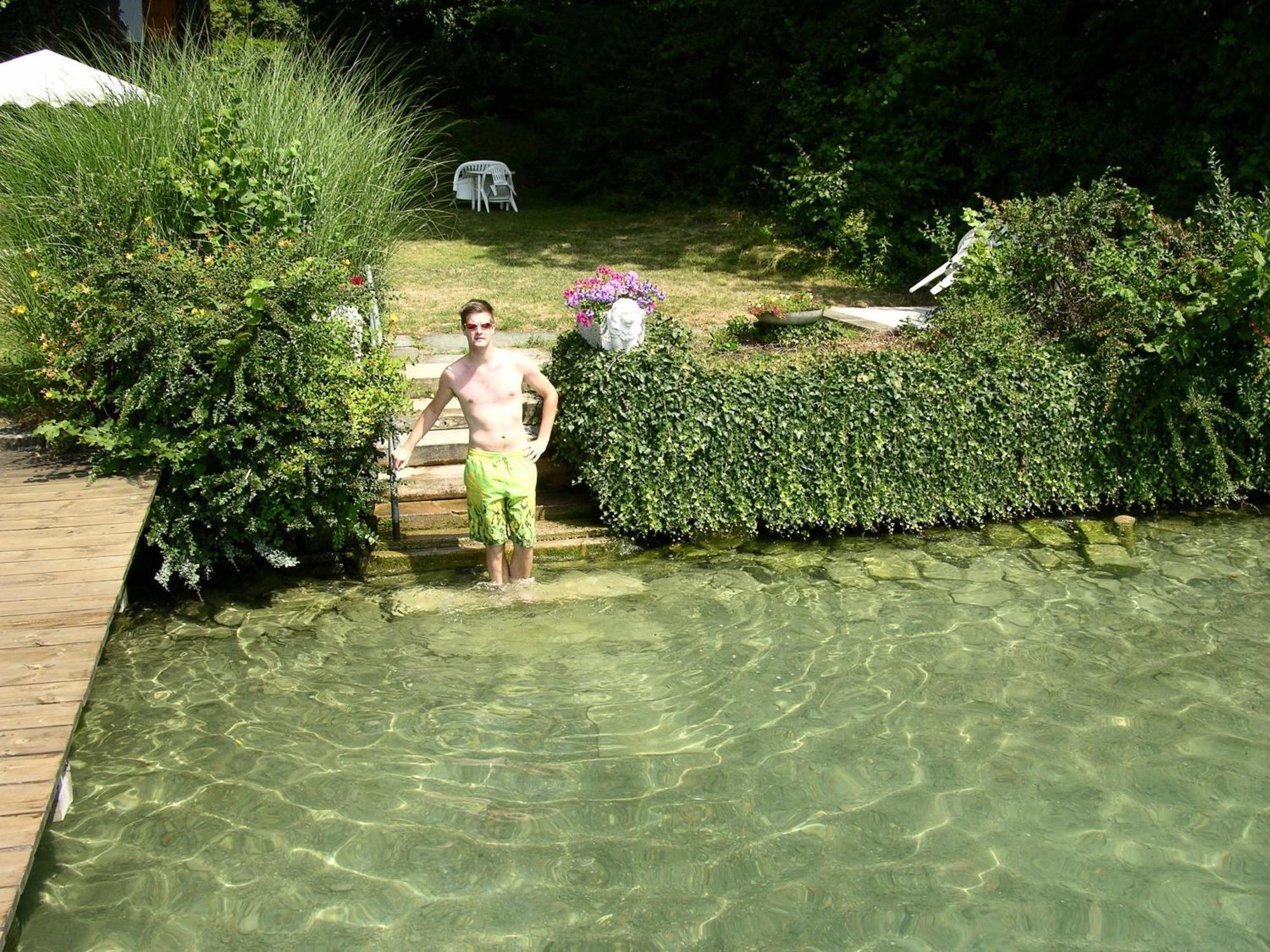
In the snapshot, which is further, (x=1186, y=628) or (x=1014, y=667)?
(x=1186, y=628)

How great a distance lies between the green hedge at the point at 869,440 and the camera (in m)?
8.23

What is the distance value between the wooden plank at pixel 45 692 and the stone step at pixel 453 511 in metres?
3.43

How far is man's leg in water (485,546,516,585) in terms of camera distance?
24.2ft

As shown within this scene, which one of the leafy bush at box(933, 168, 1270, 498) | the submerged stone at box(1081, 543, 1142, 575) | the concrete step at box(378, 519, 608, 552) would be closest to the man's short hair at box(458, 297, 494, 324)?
the concrete step at box(378, 519, 608, 552)

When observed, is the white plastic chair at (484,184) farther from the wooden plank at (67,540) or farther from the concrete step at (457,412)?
the wooden plank at (67,540)

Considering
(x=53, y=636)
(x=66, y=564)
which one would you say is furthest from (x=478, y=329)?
(x=53, y=636)

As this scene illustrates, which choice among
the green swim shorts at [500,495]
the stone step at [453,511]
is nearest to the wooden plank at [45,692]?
the green swim shorts at [500,495]

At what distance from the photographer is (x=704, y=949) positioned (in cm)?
445

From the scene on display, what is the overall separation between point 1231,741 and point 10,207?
8.44m

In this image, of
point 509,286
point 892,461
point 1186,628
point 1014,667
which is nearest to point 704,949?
point 1014,667

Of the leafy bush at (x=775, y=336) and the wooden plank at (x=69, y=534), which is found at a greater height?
the leafy bush at (x=775, y=336)

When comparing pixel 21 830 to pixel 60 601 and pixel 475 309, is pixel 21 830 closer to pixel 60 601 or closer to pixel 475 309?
pixel 60 601

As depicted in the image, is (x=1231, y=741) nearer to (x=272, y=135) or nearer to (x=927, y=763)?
(x=927, y=763)

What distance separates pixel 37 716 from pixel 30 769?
14.8 inches
